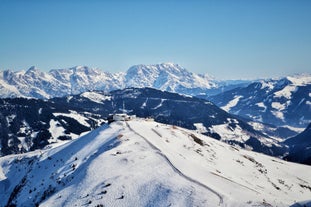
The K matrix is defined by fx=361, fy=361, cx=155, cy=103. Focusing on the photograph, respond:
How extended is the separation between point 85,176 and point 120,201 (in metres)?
10.9

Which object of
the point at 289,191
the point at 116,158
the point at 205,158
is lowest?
the point at 289,191

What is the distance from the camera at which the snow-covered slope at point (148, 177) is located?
125 feet

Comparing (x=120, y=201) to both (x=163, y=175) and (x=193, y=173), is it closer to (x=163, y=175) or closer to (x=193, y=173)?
(x=163, y=175)

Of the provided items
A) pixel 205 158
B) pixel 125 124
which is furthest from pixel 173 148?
pixel 125 124

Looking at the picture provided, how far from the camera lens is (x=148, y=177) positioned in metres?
43.8

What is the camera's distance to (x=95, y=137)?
7781 centimetres

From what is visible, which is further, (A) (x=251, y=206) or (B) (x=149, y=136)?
(B) (x=149, y=136)

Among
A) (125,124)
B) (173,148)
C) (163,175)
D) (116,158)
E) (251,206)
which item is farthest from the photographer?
(125,124)

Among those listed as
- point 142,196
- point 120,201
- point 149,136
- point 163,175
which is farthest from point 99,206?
point 149,136

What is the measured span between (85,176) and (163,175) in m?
10.8

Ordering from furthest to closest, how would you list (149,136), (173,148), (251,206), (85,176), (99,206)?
(149,136) < (173,148) < (85,176) < (99,206) < (251,206)

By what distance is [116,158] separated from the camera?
5409cm

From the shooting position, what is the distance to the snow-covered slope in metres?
38.2

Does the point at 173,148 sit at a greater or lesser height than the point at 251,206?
lesser
